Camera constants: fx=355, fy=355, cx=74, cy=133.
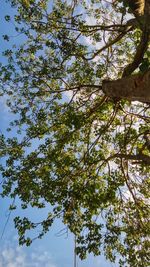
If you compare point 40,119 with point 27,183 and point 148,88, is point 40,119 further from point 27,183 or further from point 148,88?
point 148,88

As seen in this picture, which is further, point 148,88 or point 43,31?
point 43,31

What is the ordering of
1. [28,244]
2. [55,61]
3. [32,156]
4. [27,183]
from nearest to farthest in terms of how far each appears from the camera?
[28,244], [27,183], [32,156], [55,61]

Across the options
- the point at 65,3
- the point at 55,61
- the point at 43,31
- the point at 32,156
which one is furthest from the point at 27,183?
the point at 65,3

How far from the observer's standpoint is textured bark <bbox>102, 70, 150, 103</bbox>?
598 centimetres

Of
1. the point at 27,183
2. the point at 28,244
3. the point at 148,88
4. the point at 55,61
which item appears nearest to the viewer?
the point at 148,88

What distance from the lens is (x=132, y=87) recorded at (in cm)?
642

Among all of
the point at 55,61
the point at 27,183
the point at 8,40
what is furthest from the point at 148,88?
the point at 8,40

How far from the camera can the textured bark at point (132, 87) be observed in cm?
598

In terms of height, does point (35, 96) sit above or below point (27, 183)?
above

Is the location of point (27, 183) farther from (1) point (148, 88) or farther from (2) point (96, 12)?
(2) point (96, 12)

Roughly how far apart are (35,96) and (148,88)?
17.0ft

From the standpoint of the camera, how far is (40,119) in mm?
10211

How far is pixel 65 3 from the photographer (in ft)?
34.0

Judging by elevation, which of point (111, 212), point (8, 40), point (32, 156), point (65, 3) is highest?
point (65, 3)
